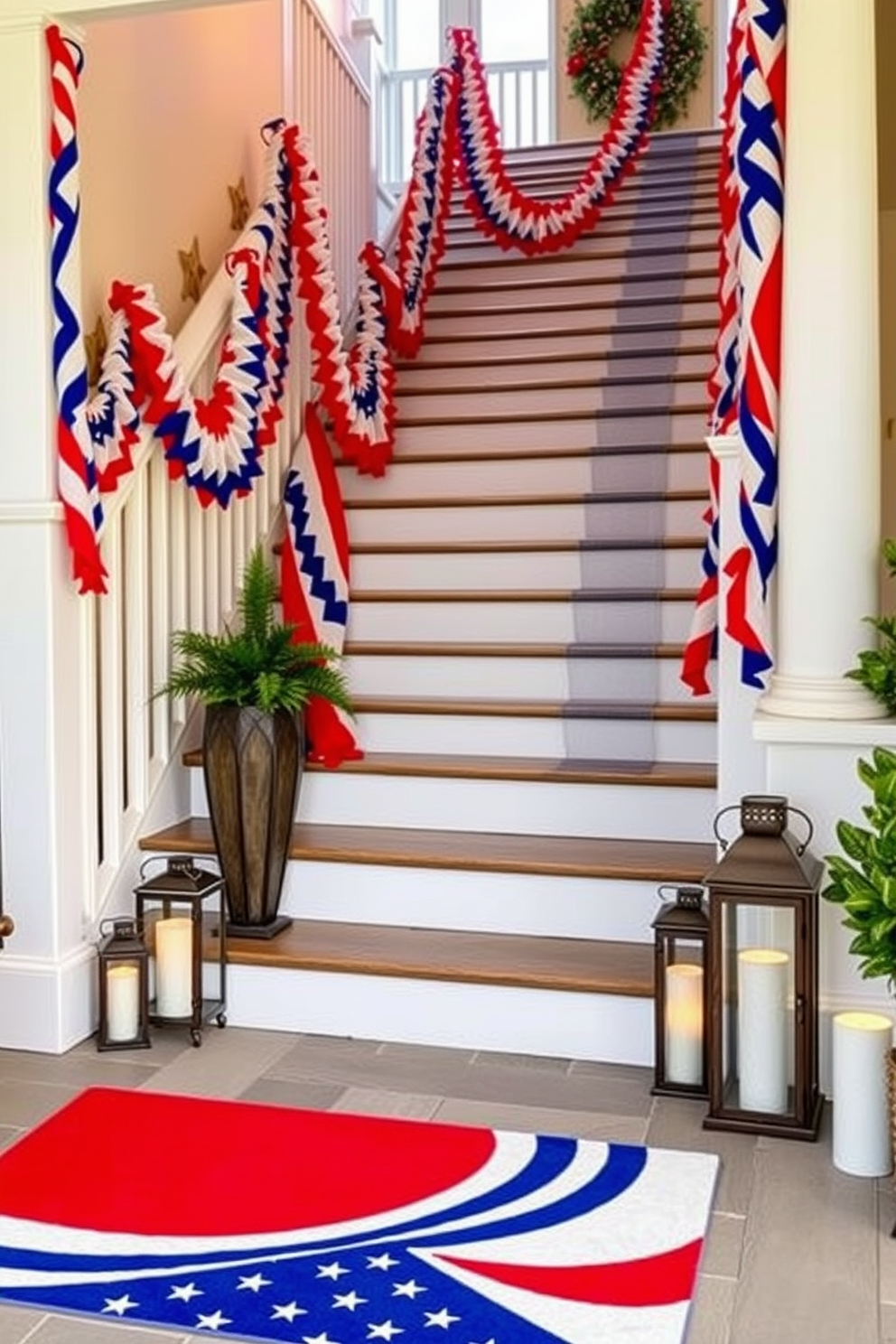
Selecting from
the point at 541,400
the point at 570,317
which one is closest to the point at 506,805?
the point at 541,400

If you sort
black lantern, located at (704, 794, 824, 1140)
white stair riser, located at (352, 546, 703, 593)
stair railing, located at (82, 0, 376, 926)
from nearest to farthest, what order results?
1. black lantern, located at (704, 794, 824, 1140)
2. stair railing, located at (82, 0, 376, 926)
3. white stair riser, located at (352, 546, 703, 593)

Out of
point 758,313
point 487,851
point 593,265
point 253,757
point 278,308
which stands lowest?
point 487,851

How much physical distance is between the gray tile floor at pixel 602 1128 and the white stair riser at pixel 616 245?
4.31 m

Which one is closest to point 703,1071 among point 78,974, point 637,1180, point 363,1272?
point 637,1180

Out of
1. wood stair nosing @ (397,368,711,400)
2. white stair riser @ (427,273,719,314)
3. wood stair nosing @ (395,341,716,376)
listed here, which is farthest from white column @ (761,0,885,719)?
white stair riser @ (427,273,719,314)

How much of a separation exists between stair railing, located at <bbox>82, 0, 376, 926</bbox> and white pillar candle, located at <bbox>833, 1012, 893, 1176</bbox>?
1826mm

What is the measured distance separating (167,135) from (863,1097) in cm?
330

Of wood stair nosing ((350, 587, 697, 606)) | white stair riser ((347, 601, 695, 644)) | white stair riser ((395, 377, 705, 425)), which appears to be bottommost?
white stair riser ((347, 601, 695, 644))

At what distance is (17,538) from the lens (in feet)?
10.3

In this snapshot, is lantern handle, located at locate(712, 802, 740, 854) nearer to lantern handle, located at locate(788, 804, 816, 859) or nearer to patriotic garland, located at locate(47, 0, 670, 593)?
lantern handle, located at locate(788, 804, 816, 859)

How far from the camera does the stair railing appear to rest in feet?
11.3

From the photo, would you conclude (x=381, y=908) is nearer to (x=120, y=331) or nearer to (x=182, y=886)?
(x=182, y=886)

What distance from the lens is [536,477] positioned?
4914 millimetres

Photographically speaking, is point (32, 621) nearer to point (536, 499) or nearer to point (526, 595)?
point (526, 595)
